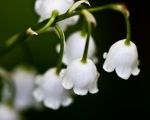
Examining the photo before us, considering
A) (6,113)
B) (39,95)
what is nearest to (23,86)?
(6,113)

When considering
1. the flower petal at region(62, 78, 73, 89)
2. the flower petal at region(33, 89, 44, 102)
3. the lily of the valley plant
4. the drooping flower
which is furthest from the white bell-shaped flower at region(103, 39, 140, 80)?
the flower petal at region(33, 89, 44, 102)

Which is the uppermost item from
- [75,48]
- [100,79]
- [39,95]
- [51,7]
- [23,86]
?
[51,7]

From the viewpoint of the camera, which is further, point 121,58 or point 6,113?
point 6,113

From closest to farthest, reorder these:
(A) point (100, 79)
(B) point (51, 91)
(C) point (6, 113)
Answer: (B) point (51, 91), (C) point (6, 113), (A) point (100, 79)

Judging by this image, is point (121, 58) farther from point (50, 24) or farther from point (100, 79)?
point (100, 79)

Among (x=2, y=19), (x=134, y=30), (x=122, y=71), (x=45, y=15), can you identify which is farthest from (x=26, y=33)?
(x=134, y=30)

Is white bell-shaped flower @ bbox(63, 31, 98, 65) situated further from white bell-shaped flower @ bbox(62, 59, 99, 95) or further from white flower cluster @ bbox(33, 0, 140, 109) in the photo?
white bell-shaped flower @ bbox(62, 59, 99, 95)
